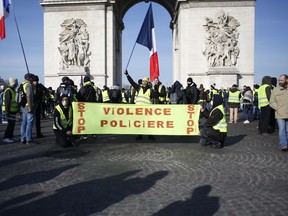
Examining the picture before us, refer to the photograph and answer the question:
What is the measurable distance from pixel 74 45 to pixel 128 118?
51.9 ft

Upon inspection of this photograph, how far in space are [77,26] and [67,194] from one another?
20.0 meters

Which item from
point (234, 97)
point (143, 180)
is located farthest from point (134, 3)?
point (143, 180)

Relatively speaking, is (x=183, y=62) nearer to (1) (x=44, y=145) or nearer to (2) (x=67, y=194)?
(1) (x=44, y=145)

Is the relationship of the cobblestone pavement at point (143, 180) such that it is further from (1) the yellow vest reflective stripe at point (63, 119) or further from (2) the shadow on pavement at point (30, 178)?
(1) the yellow vest reflective stripe at point (63, 119)

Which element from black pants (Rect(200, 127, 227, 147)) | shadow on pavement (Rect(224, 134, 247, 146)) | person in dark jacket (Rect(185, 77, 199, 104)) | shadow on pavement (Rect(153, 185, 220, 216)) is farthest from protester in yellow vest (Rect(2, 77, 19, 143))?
shadow on pavement (Rect(153, 185, 220, 216))

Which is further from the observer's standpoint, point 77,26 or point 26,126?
point 77,26

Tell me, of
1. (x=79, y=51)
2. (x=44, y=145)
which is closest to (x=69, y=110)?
(x=44, y=145)

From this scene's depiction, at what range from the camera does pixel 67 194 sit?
4.37 meters

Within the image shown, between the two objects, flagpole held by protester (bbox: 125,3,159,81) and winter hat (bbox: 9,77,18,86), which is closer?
winter hat (bbox: 9,77,18,86)

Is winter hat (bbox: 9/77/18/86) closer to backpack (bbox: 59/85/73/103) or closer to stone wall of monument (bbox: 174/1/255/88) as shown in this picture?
backpack (bbox: 59/85/73/103)

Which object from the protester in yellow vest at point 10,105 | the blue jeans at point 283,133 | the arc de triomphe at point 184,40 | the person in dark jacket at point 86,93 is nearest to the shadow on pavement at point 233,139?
the blue jeans at point 283,133

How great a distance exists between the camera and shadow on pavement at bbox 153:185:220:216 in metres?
3.69

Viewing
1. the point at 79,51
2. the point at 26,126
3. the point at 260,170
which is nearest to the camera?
the point at 260,170

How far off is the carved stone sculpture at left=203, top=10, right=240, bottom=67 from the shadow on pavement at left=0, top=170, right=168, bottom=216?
17919 millimetres
